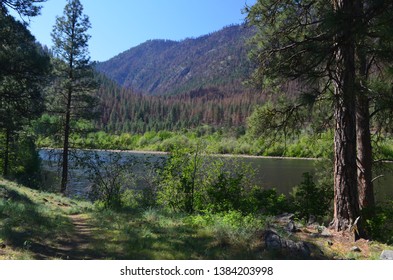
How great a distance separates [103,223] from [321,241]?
472 cm

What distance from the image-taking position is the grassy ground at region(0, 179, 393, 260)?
5.26 metres

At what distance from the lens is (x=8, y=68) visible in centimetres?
1095

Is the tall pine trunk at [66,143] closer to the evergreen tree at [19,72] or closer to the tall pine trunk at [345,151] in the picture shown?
the evergreen tree at [19,72]

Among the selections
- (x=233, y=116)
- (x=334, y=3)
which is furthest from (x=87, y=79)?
(x=233, y=116)

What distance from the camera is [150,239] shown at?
6031 millimetres

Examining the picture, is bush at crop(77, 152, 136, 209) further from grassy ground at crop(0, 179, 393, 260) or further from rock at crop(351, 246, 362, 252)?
rock at crop(351, 246, 362, 252)

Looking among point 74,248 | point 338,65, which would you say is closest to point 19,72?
point 74,248

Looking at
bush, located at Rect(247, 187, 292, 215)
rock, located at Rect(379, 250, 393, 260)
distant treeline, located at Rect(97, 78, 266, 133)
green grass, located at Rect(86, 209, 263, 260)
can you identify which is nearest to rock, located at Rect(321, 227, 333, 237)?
rock, located at Rect(379, 250, 393, 260)

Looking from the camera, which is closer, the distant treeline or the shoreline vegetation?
the shoreline vegetation

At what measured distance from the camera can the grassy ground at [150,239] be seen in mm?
5262

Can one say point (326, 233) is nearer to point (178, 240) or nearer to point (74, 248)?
point (178, 240)

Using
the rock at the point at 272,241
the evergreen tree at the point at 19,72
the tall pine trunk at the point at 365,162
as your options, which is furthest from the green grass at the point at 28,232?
the tall pine trunk at the point at 365,162

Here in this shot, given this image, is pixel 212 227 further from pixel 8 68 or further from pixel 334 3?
pixel 8 68
